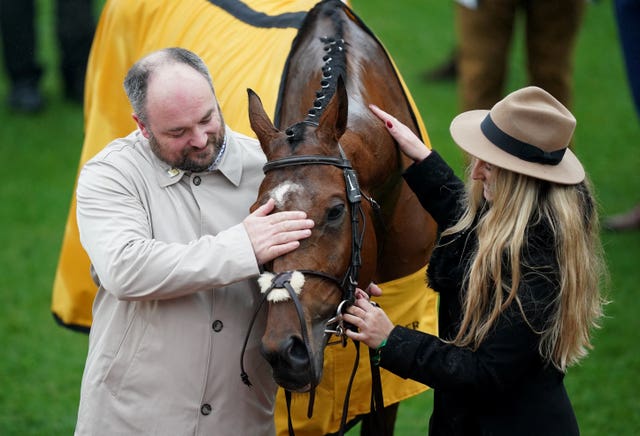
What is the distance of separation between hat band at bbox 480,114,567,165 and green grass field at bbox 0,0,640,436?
2.55 ft

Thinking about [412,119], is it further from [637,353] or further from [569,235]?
[637,353]

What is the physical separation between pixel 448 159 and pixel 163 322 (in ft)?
17.5

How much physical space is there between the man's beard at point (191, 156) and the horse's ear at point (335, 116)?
0.28 m

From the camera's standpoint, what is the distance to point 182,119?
Answer: 253cm

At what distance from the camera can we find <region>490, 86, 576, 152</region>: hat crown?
101 inches

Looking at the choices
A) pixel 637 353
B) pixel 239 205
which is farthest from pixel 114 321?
pixel 637 353

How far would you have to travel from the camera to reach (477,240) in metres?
2.66

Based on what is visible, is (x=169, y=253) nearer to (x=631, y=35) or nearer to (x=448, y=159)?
(x=631, y=35)

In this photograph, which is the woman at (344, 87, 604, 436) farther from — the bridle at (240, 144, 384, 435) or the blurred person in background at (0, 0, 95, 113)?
the blurred person in background at (0, 0, 95, 113)

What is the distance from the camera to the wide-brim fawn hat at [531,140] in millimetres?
2537

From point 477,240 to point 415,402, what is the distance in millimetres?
2318

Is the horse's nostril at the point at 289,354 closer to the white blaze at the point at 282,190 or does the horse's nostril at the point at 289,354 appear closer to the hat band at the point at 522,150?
the white blaze at the point at 282,190

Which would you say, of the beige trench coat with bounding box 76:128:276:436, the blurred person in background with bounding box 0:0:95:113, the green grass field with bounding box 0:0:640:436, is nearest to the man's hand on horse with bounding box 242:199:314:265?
the beige trench coat with bounding box 76:128:276:436

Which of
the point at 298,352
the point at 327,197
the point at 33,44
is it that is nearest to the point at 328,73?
the point at 327,197
